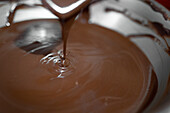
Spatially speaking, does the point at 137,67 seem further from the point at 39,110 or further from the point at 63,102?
the point at 39,110

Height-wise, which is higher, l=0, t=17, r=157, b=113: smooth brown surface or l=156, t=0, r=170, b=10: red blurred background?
l=156, t=0, r=170, b=10: red blurred background

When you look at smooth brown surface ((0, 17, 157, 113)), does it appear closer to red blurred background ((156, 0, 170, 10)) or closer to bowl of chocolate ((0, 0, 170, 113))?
bowl of chocolate ((0, 0, 170, 113))

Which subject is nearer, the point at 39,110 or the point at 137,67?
the point at 39,110

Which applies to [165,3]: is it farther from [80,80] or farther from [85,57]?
[80,80]

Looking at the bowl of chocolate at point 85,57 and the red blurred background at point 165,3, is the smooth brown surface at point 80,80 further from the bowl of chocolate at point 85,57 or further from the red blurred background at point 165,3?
the red blurred background at point 165,3

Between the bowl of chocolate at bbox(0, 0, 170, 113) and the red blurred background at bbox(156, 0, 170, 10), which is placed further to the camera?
the red blurred background at bbox(156, 0, 170, 10)

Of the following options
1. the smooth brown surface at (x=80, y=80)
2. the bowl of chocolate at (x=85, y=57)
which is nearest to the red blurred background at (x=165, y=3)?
the bowl of chocolate at (x=85, y=57)

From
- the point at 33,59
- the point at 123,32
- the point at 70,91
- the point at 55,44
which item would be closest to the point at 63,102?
the point at 70,91

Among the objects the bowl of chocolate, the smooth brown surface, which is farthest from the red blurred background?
the smooth brown surface
